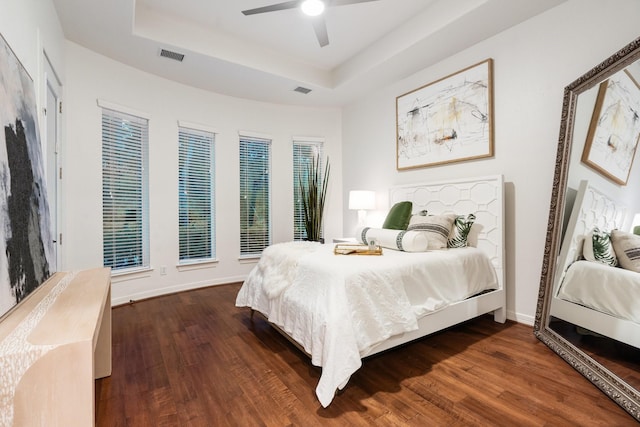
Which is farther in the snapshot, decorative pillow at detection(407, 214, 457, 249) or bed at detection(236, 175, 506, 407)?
decorative pillow at detection(407, 214, 457, 249)

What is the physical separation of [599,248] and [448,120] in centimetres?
202

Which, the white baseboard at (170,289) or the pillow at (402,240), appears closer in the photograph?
the pillow at (402,240)

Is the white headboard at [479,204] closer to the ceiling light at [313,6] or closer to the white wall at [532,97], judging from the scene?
the white wall at [532,97]

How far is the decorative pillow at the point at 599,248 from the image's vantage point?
5.61ft

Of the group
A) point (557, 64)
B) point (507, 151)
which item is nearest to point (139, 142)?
point (507, 151)

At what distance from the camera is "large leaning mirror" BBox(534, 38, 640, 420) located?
1.58m

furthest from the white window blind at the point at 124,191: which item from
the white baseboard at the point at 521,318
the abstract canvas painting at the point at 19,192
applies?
the white baseboard at the point at 521,318

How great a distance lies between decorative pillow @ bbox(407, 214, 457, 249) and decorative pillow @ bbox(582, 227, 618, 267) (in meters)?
1.00

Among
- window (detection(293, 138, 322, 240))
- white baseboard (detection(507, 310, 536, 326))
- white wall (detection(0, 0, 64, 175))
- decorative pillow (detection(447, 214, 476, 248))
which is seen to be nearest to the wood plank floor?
white baseboard (detection(507, 310, 536, 326))

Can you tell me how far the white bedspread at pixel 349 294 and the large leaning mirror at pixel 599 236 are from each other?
2.06 feet

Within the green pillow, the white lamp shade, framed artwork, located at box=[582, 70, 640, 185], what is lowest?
the green pillow

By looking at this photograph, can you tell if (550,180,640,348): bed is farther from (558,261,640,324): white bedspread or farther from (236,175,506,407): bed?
(236,175,506,407): bed

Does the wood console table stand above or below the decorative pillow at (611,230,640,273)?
below

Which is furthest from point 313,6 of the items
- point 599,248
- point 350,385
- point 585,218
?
point 350,385
